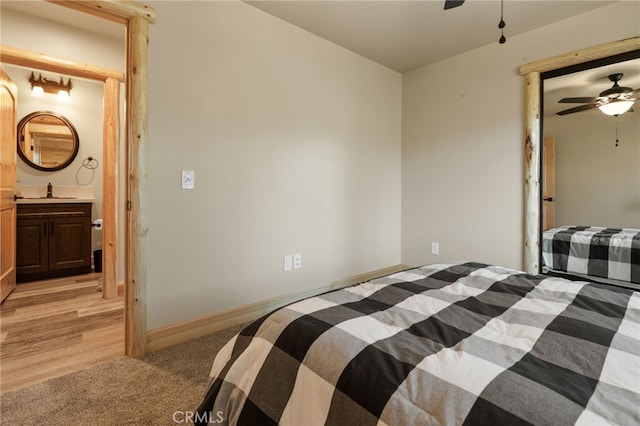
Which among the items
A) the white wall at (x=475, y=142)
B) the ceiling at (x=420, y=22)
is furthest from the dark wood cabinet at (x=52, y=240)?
the white wall at (x=475, y=142)

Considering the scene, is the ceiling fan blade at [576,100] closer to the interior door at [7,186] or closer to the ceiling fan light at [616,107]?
the ceiling fan light at [616,107]

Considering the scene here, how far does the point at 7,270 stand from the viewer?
2912 millimetres

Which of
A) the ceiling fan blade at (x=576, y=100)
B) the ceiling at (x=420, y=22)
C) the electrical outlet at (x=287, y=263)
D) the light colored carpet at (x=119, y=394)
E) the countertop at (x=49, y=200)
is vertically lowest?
the light colored carpet at (x=119, y=394)

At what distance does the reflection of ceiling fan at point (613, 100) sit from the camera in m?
2.33

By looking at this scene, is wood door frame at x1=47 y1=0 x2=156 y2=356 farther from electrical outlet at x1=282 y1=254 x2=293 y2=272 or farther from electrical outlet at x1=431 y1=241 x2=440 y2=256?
electrical outlet at x1=431 y1=241 x2=440 y2=256

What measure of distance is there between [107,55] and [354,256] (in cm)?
313

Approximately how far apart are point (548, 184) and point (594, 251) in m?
0.64

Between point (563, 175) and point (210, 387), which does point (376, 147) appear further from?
point (210, 387)

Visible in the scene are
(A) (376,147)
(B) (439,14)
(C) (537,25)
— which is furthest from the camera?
(A) (376,147)

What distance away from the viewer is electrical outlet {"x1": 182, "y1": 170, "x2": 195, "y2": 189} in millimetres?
2059

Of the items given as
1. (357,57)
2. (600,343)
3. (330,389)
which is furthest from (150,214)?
(357,57)

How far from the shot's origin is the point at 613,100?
2410 mm

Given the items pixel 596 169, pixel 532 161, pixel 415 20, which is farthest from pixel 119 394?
pixel 596 169

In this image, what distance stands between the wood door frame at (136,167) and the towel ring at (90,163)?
3.17 metres
